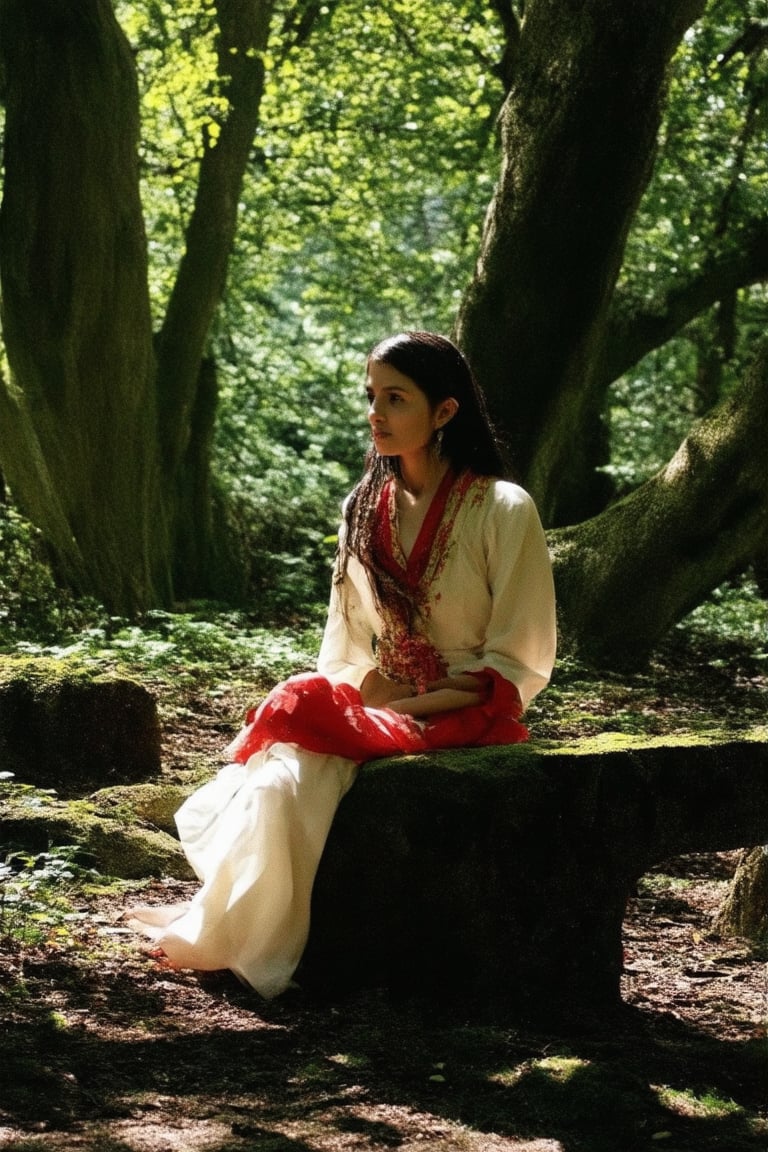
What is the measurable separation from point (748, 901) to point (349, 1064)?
6.63 ft

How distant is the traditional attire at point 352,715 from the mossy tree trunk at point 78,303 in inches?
230

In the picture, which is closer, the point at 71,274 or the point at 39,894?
the point at 39,894

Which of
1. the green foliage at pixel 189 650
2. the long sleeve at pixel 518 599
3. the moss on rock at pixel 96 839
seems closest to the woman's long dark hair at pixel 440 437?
the long sleeve at pixel 518 599

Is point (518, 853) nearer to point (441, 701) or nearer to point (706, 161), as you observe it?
point (441, 701)

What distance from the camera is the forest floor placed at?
2.78 meters

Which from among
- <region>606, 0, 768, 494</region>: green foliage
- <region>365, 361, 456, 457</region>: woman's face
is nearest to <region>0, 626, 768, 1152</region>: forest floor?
<region>365, 361, 456, 457</region>: woman's face

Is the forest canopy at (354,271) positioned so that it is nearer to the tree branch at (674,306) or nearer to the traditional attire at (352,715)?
the tree branch at (674,306)

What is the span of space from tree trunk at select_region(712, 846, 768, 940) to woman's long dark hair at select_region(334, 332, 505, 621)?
154cm

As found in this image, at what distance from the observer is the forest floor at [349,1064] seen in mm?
2783

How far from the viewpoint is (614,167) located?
8.64 m

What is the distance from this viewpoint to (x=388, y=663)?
4.24m

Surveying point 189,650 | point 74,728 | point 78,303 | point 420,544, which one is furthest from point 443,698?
point 78,303

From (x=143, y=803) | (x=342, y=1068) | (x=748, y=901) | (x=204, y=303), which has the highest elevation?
(x=204, y=303)

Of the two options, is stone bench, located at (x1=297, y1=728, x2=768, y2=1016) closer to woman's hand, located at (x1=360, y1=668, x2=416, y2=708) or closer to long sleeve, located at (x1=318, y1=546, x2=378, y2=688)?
woman's hand, located at (x1=360, y1=668, x2=416, y2=708)
